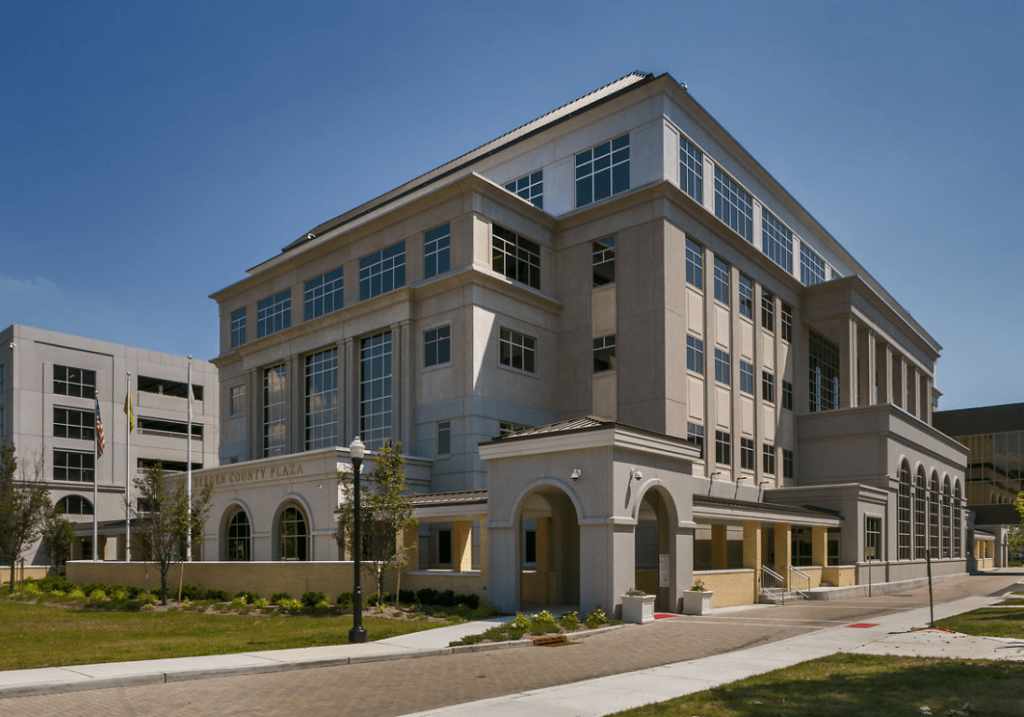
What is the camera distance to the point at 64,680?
15.1 metres

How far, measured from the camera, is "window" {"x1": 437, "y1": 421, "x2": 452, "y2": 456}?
142ft

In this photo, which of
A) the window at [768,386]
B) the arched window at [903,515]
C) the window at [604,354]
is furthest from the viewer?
the window at [768,386]

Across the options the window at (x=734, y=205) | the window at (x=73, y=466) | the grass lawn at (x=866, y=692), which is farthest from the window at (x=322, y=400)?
the grass lawn at (x=866, y=692)

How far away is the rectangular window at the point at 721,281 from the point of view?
49516mm

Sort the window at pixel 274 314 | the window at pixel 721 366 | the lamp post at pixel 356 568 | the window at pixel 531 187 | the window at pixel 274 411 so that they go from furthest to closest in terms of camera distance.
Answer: the window at pixel 274 314 < the window at pixel 274 411 < the window at pixel 531 187 < the window at pixel 721 366 < the lamp post at pixel 356 568

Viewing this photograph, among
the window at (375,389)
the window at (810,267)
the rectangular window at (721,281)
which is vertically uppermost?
→ the window at (810,267)

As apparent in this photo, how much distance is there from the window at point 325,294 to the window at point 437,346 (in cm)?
820

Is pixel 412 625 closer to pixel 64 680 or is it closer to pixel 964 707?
pixel 64 680

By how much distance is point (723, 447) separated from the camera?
159ft

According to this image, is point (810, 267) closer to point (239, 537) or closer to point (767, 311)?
point (767, 311)

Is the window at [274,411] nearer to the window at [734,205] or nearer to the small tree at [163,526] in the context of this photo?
the small tree at [163,526]

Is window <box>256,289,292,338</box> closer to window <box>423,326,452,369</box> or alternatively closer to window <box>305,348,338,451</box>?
window <box>305,348,338,451</box>

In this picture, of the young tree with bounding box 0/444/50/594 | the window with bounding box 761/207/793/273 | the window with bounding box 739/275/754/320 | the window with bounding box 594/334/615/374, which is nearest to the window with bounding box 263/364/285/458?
the young tree with bounding box 0/444/50/594

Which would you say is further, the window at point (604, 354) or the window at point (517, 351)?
the window at point (604, 354)
